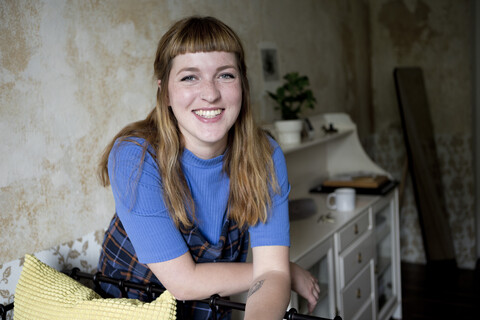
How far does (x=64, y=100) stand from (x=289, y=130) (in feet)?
4.01

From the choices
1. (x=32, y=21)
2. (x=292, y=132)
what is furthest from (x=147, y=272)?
(x=292, y=132)

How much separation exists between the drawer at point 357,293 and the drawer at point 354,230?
0.20m

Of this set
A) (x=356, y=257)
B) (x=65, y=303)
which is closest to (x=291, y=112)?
(x=356, y=257)

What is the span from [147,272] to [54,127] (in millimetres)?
513

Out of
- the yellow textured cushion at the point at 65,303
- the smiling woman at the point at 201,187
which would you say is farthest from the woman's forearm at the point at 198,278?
the yellow textured cushion at the point at 65,303

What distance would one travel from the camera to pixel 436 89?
151 inches

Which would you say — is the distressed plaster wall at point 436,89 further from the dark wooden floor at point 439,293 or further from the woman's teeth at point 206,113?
the woman's teeth at point 206,113

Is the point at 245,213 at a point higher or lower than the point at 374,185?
higher

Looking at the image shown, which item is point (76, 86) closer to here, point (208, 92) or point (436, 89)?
point (208, 92)

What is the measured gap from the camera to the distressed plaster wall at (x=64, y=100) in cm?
131

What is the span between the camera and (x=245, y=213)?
4.32 ft

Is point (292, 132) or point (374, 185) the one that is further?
point (374, 185)

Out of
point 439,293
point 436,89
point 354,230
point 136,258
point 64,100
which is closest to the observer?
point 136,258

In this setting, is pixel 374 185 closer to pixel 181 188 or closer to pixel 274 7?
pixel 274 7
